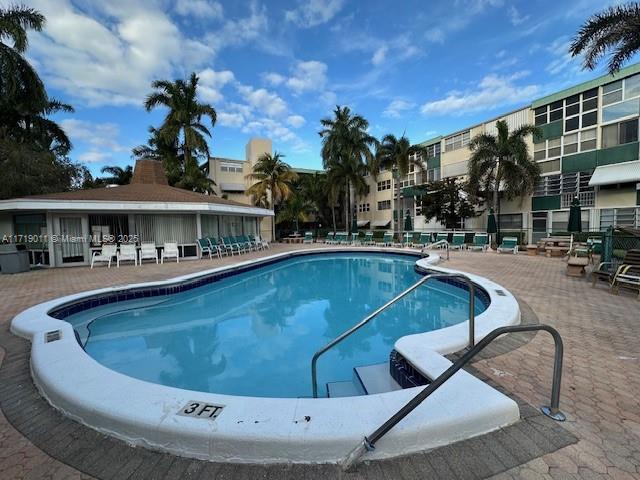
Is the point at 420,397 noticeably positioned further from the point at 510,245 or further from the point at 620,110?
the point at 620,110

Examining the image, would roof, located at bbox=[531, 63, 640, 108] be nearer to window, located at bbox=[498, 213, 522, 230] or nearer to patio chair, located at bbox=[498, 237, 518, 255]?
window, located at bbox=[498, 213, 522, 230]

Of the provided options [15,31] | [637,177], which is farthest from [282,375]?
[637,177]

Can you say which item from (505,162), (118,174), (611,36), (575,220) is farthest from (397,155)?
(118,174)

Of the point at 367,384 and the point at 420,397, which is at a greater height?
the point at 420,397

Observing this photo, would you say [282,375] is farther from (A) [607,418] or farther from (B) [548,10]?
(B) [548,10]

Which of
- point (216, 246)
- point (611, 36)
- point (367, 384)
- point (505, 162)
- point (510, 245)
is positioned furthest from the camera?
point (505, 162)

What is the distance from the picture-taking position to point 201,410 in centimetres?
243

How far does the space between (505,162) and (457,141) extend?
924 cm

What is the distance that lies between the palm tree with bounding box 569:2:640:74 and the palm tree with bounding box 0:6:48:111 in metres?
23.4

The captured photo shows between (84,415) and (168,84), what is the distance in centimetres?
2855

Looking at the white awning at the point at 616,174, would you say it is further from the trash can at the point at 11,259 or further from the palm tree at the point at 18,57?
the palm tree at the point at 18,57

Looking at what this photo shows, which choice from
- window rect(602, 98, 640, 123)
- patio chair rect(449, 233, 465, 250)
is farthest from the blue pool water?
window rect(602, 98, 640, 123)

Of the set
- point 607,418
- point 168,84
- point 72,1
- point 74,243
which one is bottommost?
point 607,418

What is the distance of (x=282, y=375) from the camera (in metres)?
4.76
